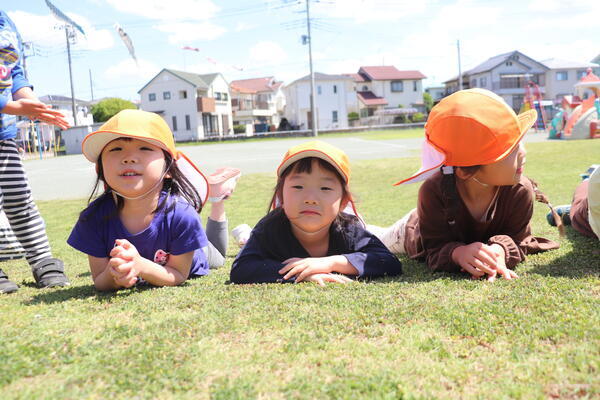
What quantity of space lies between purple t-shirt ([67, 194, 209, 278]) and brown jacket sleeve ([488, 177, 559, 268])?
65.4 inches

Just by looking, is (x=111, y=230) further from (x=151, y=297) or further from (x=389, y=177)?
(x=389, y=177)

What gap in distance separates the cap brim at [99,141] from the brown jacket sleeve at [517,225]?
1883 mm

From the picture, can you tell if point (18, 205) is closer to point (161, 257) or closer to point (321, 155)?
point (161, 257)

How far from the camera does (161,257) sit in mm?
2768

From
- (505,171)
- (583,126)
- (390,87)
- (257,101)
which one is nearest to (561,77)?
(390,87)

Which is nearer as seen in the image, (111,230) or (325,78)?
(111,230)

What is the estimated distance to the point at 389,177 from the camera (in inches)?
409

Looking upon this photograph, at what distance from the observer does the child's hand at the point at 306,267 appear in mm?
2600

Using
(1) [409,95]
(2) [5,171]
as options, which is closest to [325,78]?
(1) [409,95]

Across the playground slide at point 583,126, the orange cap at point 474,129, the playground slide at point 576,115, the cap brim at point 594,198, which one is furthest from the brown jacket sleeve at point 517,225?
the playground slide at point 576,115

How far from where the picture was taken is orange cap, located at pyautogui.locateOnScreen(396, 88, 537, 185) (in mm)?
2369

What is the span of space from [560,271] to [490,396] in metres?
1.53

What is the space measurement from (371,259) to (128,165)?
136cm

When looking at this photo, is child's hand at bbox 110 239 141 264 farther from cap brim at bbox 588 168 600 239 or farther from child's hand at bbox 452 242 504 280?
cap brim at bbox 588 168 600 239
